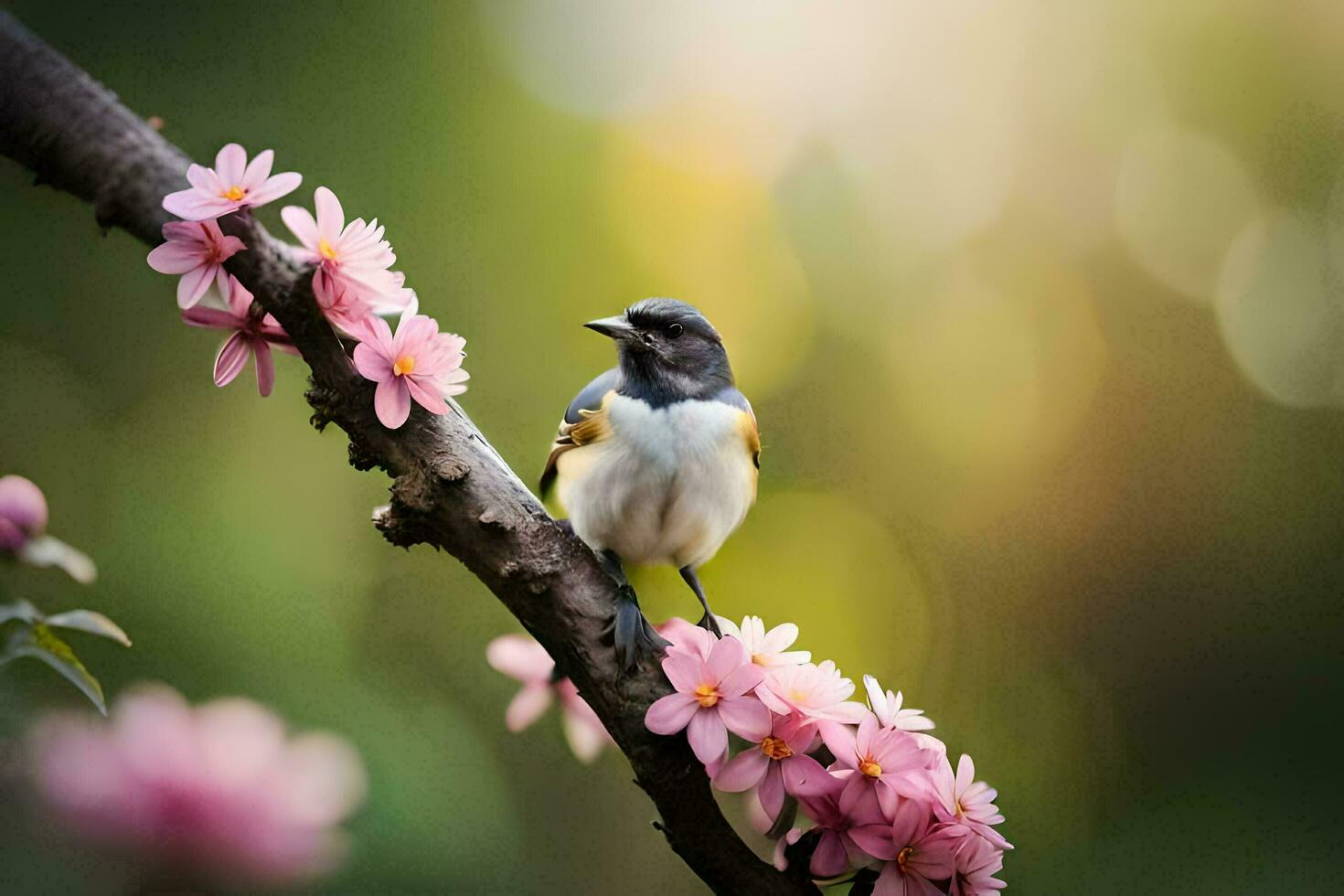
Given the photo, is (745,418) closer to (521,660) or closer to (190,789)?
(521,660)

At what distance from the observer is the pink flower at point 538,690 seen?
2.66 feet

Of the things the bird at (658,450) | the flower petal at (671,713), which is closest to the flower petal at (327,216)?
the bird at (658,450)

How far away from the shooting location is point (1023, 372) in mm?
1600

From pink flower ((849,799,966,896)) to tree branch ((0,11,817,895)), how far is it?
6cm

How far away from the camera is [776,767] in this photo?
2.10 feet

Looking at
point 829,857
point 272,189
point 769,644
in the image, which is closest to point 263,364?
point 272,189

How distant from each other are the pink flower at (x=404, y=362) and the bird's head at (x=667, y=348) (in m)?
0.24

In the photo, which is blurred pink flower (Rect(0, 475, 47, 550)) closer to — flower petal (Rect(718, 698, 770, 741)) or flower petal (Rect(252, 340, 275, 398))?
flower petal (Rect(252, 340, 275, 398))

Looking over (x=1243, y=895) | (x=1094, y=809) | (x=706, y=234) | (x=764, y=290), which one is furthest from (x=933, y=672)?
(x=706, y=234)

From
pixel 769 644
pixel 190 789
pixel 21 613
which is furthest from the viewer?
pixel 190 789

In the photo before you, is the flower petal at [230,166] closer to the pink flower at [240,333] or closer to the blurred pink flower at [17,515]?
the pink flower at [240,333]

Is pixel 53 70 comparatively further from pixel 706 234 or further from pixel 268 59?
pixel 706 234

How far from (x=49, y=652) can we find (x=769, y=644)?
1.42 feet

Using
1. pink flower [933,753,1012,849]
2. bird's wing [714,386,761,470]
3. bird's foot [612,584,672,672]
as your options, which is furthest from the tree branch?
bird's wing [714,386,761,470]
